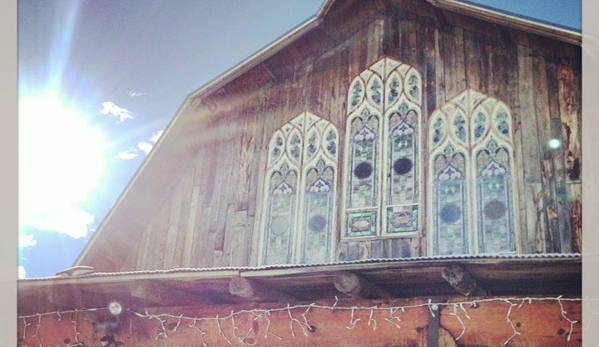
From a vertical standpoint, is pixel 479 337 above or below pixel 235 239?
below

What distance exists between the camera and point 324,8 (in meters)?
9.57

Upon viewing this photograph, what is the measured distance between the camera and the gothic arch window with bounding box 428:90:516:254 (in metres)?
7.90

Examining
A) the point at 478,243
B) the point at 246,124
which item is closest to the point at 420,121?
the point at 478,243

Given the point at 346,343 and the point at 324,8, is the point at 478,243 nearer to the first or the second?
the point at 346,343

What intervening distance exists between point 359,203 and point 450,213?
3.70 feet

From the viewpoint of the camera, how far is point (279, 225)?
9.08 meters

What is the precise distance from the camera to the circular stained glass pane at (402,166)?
866 cm

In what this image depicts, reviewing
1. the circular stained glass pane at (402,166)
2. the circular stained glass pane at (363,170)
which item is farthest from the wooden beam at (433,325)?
the circular stained glass pane at (363,170)

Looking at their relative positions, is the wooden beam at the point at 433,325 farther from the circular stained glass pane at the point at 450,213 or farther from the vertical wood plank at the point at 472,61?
the vertical wood plank at the point at 472,61

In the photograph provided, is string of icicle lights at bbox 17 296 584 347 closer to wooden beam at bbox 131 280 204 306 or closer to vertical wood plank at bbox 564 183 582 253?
wooden beam at bbox 131 280 204 306

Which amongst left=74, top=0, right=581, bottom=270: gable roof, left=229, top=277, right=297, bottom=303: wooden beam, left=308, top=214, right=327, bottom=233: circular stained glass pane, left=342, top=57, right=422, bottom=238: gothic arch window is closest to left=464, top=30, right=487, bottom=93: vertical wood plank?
left=342, top=57, right=422, bottom=238: gothic arch window

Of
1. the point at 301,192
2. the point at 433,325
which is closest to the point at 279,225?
the point at 301,192

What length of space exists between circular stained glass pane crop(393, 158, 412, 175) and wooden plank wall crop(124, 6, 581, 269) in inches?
25.5

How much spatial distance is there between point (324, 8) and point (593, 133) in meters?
3.77
